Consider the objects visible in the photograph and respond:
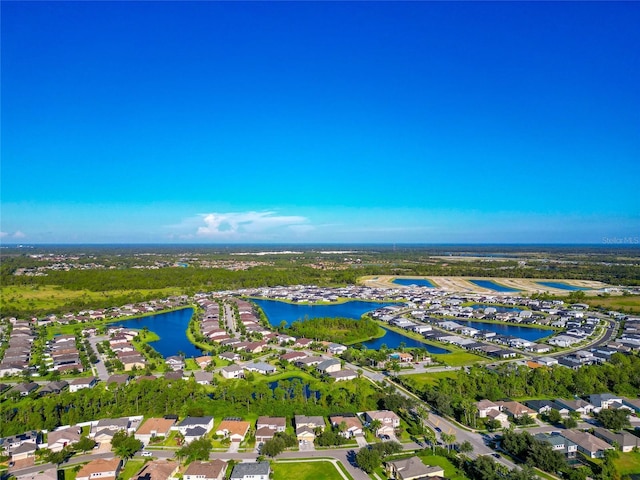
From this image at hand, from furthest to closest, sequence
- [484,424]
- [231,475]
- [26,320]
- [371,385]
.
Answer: [26,320] → [371,385] → [484,424] → [231,475]

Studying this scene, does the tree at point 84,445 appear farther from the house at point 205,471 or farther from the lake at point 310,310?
the lake at point 310,310

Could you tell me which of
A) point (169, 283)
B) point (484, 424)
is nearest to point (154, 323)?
point (169, 283)

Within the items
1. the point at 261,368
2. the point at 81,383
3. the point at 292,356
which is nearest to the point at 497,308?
the point at 292,356

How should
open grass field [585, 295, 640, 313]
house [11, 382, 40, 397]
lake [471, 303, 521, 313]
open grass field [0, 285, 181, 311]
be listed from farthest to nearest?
lake [471, 303, 521, 313] → open grass field [0, 285, 181, 311] → open grass field [585, 295, 640, 313] → house [11, 382, 40, 397]

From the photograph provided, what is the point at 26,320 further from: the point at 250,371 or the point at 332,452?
the point at 332,452

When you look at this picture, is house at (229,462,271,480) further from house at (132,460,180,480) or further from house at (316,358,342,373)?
house at (316,358,342,373)

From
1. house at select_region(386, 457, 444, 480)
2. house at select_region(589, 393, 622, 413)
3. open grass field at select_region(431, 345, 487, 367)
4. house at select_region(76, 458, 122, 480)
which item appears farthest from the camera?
open grass field at select_region(431, 345, 487, 367)

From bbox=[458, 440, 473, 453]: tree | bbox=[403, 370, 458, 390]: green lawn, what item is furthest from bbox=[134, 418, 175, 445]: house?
bbox=[403, 370, 458, 390]: green lawn
